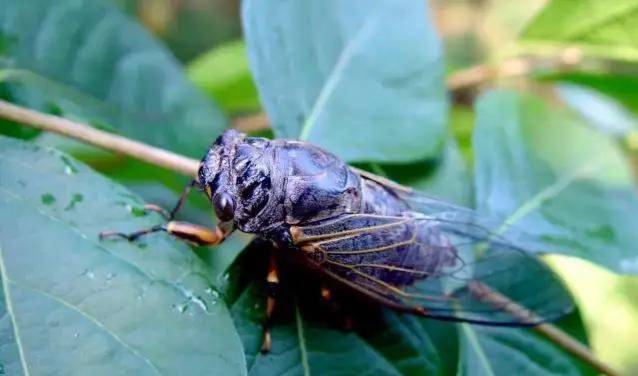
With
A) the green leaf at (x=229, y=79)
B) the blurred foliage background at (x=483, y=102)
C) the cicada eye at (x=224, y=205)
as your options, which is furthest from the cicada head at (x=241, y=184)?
the green leaf at (x=229, y=79)

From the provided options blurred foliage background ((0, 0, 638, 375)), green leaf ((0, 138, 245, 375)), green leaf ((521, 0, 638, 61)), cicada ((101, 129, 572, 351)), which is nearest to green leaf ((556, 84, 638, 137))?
blurred foliage background ((0, 0, 638, 375))

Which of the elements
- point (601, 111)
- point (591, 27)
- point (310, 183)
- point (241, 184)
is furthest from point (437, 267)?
point (601, 111)

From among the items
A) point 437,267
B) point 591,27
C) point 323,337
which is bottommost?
point 323,337

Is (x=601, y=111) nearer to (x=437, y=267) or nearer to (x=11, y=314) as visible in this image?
(x=437, y=267)

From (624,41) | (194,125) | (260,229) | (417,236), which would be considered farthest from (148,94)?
(624,41)

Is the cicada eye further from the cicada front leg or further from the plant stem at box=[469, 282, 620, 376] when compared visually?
the plant stem at box=[469, 282, 620, 376]
